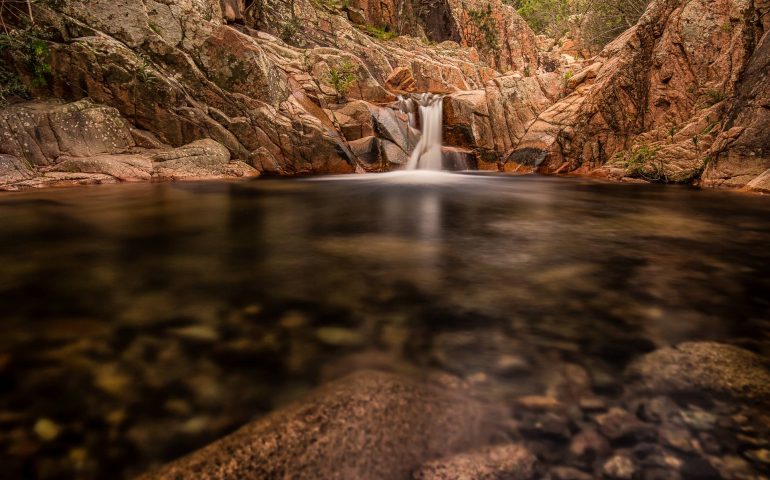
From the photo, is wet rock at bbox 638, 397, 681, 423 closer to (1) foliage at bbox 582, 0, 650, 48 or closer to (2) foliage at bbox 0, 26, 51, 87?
(2) foliage at bbox 0, 26, 51, 87

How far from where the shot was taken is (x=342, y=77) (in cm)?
1748

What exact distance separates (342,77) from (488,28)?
28.0 m

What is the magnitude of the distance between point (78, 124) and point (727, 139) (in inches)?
634

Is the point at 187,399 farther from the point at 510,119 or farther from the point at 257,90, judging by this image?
the point at 510,119

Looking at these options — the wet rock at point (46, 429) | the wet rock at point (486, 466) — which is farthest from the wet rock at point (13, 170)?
the wet rock at point (486, 466)

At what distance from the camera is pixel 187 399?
1.67m

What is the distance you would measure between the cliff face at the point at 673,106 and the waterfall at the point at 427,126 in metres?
3.40

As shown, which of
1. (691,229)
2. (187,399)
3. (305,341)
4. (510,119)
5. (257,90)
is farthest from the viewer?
(510,119)

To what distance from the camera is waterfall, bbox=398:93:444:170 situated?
16.9 metres

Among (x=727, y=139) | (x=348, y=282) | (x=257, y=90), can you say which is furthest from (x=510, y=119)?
(x=348, y=282)

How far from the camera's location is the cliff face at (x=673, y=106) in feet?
33.3

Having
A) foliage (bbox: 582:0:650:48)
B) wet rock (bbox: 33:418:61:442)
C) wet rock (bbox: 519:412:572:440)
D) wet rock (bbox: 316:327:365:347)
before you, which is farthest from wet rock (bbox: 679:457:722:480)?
foliage (bbox: 582:0:650:48)

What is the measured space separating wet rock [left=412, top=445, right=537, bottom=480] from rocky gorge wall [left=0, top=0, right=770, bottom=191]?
1058cm

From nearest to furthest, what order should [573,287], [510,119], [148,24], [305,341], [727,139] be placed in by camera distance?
[305,341] < [573,287] < [727,139] < [148,24] < [510,119]
